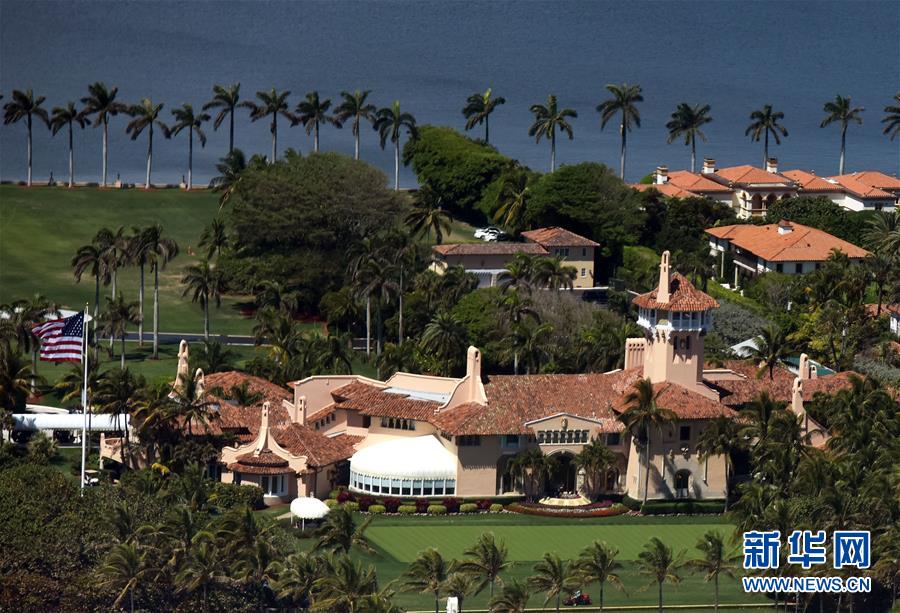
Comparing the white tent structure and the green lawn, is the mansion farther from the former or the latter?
the green lawn

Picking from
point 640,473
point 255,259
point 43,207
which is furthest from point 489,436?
point 43,207

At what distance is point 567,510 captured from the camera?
122 meters

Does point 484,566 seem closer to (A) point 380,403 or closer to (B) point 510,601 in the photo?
(B) point 510,601

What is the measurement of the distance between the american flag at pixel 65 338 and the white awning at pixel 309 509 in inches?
571

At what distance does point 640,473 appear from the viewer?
125 meters

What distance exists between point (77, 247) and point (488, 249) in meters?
37.8

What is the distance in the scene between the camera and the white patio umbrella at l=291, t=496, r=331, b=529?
115 metres

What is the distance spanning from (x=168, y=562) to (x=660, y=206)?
10014cm

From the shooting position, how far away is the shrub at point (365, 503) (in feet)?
396

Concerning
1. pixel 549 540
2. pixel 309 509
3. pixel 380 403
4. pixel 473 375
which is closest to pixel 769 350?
pixel 473 375

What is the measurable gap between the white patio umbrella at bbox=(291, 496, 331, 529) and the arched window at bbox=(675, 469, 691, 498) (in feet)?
71.9

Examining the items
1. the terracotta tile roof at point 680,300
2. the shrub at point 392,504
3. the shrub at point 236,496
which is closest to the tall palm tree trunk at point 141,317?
the shrub at point 236,496

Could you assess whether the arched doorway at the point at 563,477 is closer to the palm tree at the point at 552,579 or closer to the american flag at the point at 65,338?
the palm tree at the point at 552,579

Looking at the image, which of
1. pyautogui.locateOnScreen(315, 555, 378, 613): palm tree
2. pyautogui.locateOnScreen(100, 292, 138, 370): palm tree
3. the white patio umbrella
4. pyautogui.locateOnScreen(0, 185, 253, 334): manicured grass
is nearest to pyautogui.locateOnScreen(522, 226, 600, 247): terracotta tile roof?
pyautogui.locateOnScreen(0, 185, 253, 334): manicured grass
